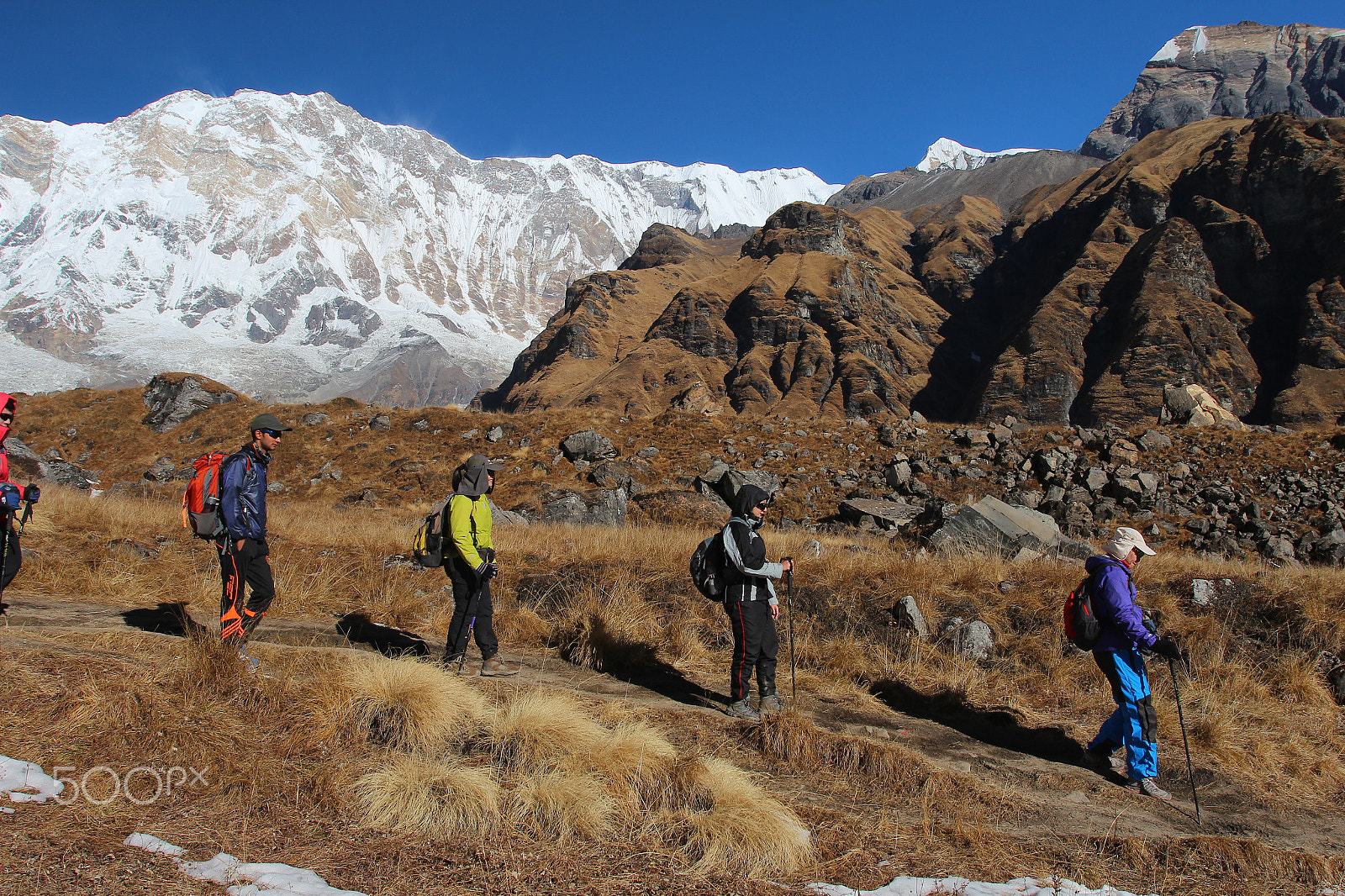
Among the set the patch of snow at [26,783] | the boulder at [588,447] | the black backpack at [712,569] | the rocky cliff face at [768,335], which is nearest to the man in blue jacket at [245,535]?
the patch of snow at [26,783]

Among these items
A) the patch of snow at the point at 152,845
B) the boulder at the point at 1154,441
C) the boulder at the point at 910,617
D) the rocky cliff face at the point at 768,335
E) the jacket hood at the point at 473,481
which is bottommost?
the patch of snow at the point at 152,845

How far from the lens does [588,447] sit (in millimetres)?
20141

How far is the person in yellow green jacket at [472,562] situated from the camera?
6270 mm

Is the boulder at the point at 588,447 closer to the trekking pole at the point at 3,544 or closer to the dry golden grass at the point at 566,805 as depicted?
the trekking pole at the point at 3,544

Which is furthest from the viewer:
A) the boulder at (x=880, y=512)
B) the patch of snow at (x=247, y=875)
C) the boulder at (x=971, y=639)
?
the boulder at (x=880, y=512)

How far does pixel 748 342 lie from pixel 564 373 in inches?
1356

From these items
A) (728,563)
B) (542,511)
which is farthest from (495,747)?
(542,511)

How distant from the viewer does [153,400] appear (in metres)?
24.2

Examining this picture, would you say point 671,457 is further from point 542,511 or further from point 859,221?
point 859,221

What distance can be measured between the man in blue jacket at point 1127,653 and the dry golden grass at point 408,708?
4590 millimetres

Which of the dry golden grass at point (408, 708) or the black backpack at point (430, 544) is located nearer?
the dry golden grass at point (408, 708)

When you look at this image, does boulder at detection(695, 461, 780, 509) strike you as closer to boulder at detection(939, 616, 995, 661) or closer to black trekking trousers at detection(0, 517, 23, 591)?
boulder at detection(939, 616, 995, 661)

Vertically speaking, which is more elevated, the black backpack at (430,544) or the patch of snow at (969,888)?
the black backpack at (430,544)

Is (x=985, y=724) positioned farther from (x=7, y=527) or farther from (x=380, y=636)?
(x=7, y=527)
